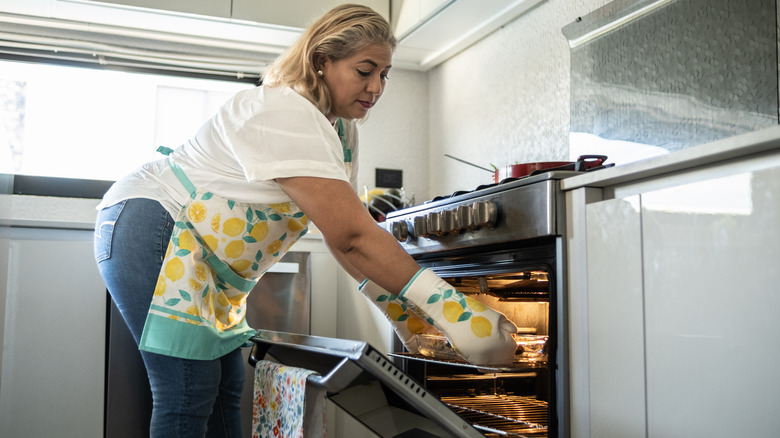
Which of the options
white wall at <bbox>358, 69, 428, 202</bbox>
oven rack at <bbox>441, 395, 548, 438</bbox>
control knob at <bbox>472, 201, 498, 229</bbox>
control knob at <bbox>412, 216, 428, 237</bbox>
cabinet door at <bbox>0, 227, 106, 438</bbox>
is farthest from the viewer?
white wall at <bbox>358, 69, 428, 202</bbox>

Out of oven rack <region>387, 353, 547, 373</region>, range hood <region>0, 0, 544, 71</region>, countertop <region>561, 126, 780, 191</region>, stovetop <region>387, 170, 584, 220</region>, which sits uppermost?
range hood <region>0, 0, 544, 71</region>

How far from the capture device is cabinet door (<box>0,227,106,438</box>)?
209 centimetres

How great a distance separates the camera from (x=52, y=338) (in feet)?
7.01

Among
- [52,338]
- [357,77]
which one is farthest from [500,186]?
[52,338]

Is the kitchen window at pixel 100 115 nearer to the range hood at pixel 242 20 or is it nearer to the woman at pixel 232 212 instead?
the range hood at pixel 242 20

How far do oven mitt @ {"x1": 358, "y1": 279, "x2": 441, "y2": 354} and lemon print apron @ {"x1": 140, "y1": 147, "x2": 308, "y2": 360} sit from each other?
185 millimetres

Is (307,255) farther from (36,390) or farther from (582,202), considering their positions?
(582,202)

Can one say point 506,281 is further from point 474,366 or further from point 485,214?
point 474,366

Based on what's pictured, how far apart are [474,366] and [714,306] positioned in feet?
1.38

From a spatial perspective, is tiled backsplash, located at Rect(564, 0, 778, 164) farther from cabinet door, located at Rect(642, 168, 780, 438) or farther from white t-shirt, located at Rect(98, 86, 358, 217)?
white t-shirt, located at Rect(98, 86, 358, 217)

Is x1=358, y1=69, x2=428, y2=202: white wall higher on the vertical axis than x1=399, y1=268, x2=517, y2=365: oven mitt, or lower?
higher

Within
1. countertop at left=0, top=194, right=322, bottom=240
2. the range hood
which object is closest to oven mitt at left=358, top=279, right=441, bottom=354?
countertop at left=0, top=194, right=322, bottom=240

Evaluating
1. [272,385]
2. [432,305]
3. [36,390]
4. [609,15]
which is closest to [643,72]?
[609,15]

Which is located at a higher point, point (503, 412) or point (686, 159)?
point (686, 159)
